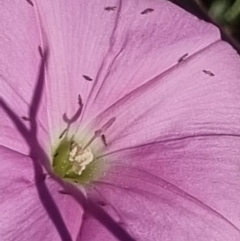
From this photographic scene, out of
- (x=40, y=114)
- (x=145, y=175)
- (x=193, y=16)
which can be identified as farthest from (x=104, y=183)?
(x=193, y=16)

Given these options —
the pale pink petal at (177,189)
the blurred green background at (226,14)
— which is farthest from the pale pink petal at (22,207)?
the blurred green background at (226,14)

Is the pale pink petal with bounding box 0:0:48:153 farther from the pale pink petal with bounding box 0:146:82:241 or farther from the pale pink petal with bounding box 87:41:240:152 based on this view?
the pale pink petal with bounding box 87:41:240:152

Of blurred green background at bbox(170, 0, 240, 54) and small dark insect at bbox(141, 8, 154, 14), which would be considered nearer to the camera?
small dark insect at bbox(141, 8, 154, 14)

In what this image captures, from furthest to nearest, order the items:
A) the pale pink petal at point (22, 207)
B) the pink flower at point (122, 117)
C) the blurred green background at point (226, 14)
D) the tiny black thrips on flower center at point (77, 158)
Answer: the blurred green background at point (226, 14), the tiny black thrips on flower center at point (77, 158), the pink flower at point (122, 117), the pale pink petal at point (22, 207)

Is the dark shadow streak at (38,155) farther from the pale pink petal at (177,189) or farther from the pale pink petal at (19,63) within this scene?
the pale pink petal at (177,189)

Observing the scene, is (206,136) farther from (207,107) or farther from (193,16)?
(193,16)

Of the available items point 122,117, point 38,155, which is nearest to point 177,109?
point 122,117

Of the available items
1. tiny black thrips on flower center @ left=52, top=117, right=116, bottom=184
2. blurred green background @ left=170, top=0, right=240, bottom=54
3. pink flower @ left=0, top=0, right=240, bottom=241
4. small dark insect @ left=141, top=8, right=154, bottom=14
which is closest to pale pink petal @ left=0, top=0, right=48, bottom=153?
pink flower @ left=0, top=0, right=240, bottom=241

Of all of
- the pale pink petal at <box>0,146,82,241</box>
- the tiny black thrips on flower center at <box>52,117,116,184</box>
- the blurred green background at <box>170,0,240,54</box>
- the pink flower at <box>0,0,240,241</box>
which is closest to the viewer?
the pale pink petal at <box>0,146,82,241</box>

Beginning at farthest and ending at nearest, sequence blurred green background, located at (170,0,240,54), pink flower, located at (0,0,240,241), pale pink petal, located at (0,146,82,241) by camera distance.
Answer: blurred green background, located at (170,0,240,54) → pink flower, located at (0,0,240,241) → pale pink petal, located at (0,146,82,241)
